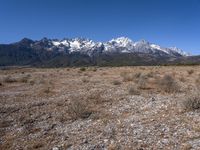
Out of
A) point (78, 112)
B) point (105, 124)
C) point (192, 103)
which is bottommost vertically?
point (105, 124)

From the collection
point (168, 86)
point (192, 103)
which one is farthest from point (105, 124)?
point (168, 86)

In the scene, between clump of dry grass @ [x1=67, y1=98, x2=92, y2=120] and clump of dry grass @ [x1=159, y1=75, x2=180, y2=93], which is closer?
clump of dry grass @ [x1=67, y1=98, x2=92, y2=120]

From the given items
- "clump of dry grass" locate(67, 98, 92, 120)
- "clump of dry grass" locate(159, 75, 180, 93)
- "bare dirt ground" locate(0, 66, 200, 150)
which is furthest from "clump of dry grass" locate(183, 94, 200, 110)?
"clump of dry grass" locate(159, 75, 180, 93)

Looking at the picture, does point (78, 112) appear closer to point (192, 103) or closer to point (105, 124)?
point (105, 124)

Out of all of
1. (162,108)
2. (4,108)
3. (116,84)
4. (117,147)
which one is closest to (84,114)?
(162,108)

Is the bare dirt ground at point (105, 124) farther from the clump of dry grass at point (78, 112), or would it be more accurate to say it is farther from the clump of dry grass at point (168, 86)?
the clump of dry grass at point (168, 86)

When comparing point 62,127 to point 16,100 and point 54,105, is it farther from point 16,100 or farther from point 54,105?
point 16,100

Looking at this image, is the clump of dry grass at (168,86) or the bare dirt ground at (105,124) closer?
the bare dirt ground at (105,124)

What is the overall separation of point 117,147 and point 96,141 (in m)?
1.30

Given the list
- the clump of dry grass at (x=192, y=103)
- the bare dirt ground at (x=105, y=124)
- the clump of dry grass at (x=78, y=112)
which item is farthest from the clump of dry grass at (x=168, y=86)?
the clump of dry grass at (x=78, y=112)

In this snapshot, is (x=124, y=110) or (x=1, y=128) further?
(x=124, y=110)

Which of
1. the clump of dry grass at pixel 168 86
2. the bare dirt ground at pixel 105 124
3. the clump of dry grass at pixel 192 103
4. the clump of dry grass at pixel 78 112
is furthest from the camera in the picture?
the clump of dry grass at pixel 168 86

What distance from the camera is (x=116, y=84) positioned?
35.5m

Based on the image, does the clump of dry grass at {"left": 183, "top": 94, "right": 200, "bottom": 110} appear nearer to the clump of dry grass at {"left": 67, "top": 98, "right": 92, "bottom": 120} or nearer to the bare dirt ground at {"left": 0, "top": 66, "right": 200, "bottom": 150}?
the bare dirt ground at {"left": 0, "top": 66, "right": 200, "bottom": 150}
